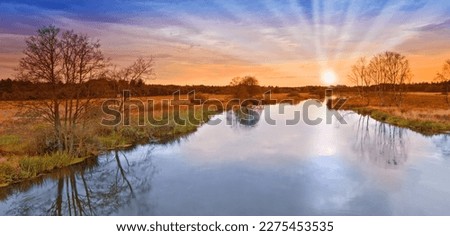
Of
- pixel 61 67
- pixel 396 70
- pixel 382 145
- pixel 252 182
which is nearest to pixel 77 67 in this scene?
pixel 61 67

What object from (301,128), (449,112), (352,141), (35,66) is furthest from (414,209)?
(449,112)

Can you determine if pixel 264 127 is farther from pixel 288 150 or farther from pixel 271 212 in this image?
pixel 271 212

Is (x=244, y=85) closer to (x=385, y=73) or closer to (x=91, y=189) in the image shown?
(x=385, y=73)

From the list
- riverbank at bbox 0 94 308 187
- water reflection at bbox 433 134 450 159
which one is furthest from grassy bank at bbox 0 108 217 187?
water reflection at bbox 433 134 450 159

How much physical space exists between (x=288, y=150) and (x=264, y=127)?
155 inches

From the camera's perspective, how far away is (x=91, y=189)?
5.24 meters

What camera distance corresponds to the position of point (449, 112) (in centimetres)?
1214

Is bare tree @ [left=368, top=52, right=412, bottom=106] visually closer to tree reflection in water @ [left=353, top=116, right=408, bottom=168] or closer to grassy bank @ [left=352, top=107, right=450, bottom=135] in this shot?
grassy bank @ [left=352, top=107, right=450, bottom=135]

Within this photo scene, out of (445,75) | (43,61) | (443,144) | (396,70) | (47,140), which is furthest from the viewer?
(396,70)

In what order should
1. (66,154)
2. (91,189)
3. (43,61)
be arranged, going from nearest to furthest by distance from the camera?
1. (91,189)
2. (43,61)
3. (66,154)

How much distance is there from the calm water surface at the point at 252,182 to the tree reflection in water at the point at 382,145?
3 cm

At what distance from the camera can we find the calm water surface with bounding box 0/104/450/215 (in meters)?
4.35

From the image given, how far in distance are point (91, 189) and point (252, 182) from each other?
6.61ft

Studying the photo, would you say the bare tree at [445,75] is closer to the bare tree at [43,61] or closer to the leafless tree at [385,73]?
the leafless tree at [385,73]
